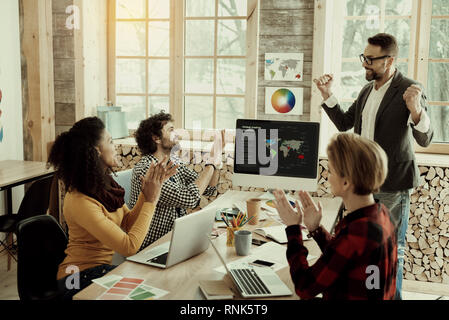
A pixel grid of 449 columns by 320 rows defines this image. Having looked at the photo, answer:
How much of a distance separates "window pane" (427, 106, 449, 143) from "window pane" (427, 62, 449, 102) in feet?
0.27

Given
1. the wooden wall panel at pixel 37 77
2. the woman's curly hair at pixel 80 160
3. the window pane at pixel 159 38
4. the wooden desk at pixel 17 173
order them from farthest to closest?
1. the window pane at pixel 159 38
2. the wooden wall panel at pixel 37 77
3. the wooden desk at pixel 17 173
4. the woman's curly hair at pixel 80 160

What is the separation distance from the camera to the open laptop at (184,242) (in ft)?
5.74

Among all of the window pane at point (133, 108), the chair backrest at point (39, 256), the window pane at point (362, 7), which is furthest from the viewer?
the window pane at point (133, 108)

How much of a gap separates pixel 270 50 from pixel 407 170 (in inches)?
61.8

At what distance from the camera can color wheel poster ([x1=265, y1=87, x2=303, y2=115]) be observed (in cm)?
371

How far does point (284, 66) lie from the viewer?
3.70m

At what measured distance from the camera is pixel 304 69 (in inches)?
145

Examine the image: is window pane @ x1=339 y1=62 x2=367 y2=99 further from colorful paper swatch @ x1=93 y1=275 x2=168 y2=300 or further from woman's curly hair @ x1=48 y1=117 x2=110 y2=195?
colorful paper swatch @ x1=93 y1=275 x2=168 y2=300

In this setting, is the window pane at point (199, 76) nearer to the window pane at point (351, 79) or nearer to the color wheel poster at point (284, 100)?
the color wheel poster at point (284, 100)

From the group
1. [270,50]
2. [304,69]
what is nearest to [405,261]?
[304,69]

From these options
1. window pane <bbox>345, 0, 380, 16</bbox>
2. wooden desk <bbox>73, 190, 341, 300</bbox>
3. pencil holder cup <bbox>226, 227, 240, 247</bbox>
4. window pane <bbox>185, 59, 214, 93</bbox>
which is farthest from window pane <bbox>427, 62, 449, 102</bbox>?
pencil holder cup <bbox>226, 227, 240, 247</bbox>

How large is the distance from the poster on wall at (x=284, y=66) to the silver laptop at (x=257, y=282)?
88.4 inches

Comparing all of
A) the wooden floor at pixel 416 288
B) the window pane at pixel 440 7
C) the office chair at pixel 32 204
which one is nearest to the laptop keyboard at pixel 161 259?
the office chair at pixel 32 204
